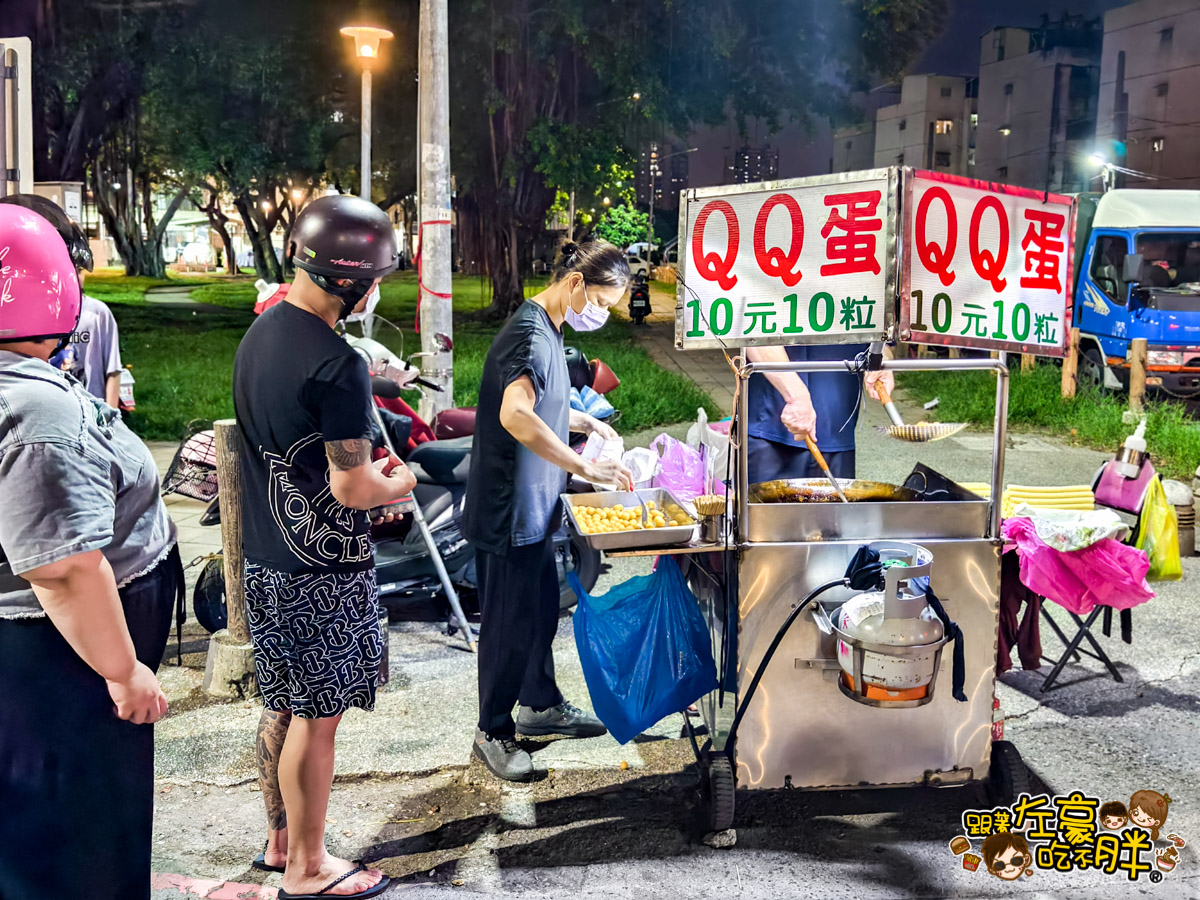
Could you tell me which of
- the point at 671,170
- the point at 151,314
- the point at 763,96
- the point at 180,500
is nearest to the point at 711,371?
the point at 763,96

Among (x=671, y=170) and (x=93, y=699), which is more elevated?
(x=671, y=170)

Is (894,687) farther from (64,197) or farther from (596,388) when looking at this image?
(64,197)

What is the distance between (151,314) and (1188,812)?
30715 millimetres

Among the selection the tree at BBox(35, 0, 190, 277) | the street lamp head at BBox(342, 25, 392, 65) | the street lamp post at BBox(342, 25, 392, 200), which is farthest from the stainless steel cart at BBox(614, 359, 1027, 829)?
the tree at BBox(35, 0, 190, 277)

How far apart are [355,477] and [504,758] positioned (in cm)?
155

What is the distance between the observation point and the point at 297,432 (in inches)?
117

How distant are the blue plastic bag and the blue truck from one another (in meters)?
11.3

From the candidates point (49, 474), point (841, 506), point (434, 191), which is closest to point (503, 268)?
point (434, 191)

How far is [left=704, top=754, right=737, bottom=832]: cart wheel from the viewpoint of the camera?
3525mm

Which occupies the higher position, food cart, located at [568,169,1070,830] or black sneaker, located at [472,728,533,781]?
food cart, located at [568,169,1070,830]

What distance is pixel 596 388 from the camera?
5961 millimetres

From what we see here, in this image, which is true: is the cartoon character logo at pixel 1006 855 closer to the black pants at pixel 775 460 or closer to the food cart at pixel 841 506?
the food cart at pixel 841 506

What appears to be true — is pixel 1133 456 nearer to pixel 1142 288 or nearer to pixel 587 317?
pixel 587 317

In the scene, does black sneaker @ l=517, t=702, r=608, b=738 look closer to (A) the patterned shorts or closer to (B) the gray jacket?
(A) the patterned shorts
